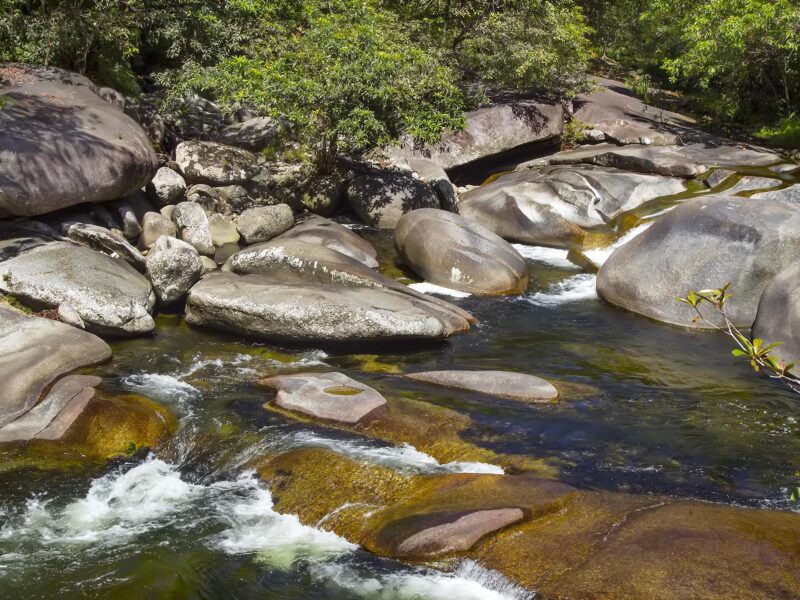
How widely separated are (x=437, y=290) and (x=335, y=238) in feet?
8.19

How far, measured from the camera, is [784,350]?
1092 cm

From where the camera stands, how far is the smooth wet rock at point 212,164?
17297mm

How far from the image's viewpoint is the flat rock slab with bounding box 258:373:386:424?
8.91 metres

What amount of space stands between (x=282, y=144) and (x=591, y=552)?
15274mm

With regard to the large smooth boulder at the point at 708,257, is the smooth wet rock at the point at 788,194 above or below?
above

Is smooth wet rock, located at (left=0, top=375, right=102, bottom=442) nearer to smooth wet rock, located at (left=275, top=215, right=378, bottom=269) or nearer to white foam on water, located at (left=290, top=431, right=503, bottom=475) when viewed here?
white foam on water, located at (left=290, top=431, right=503, bottom=475)

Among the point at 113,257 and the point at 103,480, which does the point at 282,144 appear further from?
the point at 103,480

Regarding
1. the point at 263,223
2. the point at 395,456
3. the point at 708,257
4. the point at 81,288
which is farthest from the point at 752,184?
the point at 81,288

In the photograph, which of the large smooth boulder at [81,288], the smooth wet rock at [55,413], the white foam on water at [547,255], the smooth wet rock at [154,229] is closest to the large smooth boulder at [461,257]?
the white foam on water at [547,255]

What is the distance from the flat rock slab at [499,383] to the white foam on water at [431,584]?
12.4 ft

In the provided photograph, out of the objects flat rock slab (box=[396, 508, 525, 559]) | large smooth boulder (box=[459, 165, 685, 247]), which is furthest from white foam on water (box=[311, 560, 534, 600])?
large smooth boulder (box=[459, 165, 685, 247])

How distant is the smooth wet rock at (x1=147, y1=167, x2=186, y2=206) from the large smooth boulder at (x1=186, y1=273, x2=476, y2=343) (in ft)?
15.6

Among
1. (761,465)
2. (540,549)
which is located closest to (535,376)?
(761,465)

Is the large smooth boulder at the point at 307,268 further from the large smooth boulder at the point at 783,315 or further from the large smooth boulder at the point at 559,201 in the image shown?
the large smooth boulder at the point at 559,201
